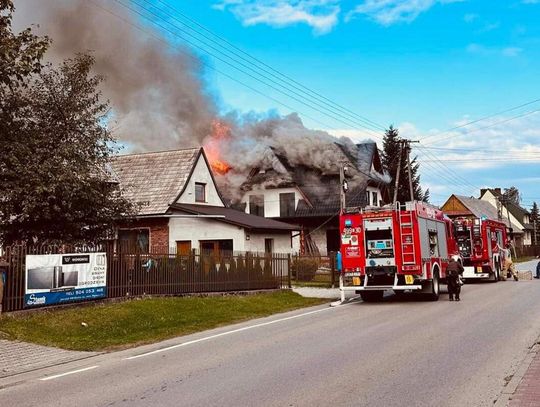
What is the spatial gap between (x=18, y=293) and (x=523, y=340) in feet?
33.0

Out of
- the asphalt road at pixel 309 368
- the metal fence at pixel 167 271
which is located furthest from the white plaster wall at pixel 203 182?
the asphalt road at pixel 309 368

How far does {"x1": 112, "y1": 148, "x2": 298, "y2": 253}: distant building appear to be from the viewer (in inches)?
1050

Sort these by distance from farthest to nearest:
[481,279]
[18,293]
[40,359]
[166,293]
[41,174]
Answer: [481,279] < [166,293] < [41,174] < [18,293] < [40,359]

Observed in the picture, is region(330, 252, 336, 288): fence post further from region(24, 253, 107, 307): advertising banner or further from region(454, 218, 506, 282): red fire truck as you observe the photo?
region(24, 253, 107, 307): advertising banner

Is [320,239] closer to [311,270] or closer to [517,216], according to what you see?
[311,270]

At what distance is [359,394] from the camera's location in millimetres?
5980

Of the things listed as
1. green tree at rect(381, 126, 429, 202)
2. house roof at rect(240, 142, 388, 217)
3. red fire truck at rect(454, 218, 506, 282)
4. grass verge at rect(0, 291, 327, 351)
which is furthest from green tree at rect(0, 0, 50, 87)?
green tree at rect(381, 126, 429, 202)

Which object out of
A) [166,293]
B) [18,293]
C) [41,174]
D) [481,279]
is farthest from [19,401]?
[481,279]

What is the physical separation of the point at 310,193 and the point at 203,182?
14214 mm

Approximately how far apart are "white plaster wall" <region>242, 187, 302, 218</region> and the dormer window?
1197cm

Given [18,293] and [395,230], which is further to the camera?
[395,230]

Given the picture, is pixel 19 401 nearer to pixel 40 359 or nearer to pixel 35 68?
pixel 40 359

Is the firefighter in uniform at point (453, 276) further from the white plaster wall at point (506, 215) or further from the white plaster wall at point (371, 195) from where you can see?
the white plaster wall at point (506, 215)

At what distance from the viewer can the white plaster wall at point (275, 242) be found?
27.2 metres
